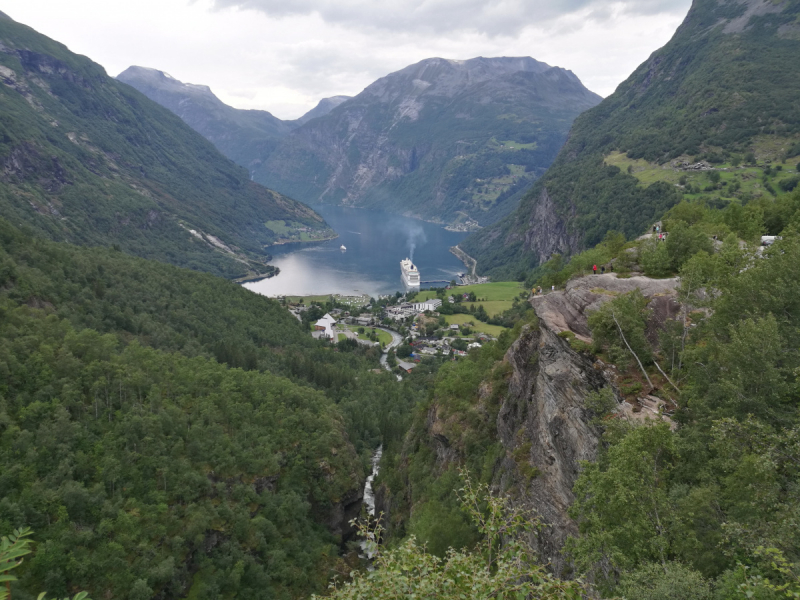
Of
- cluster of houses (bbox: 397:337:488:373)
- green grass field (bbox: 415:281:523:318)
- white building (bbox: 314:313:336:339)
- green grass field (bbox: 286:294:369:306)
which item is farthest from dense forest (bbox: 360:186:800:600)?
green grass field (bbox: 286:294:369:306)

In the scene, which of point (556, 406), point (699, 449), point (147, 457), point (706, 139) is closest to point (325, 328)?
point (147, 457)

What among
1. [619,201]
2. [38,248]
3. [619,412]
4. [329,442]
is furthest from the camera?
[619,201]

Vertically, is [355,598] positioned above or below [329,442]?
above

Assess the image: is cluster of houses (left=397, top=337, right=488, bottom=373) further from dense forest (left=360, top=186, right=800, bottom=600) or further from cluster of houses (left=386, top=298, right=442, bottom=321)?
dense forest (left=360, top=186, right=800, bottom=600)

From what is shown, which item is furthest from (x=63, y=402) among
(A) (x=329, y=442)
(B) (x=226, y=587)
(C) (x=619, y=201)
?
(C) (x=619, y=201)

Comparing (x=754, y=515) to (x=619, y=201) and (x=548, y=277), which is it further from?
(x=619, y=201)

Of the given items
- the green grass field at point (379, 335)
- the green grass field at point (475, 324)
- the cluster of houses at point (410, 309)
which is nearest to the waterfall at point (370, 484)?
the green grass field at point (379, 335)
